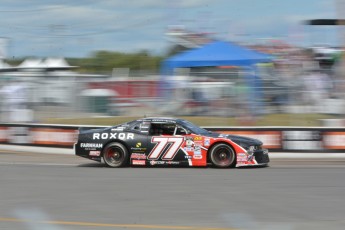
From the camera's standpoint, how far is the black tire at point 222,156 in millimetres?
13445

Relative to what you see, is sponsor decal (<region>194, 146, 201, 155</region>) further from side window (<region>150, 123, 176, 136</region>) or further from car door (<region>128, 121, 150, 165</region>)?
car door (<region>128, 121, 150, 165</region>)

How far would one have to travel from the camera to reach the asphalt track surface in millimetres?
6996

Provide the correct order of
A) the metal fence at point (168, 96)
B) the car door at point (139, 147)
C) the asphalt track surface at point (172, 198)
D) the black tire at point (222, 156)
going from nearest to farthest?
1. the asphalt track surface at point (172, 198)
2. the black tire at point (222, 156)
3. the car door at point (139, 147)
4. the metal fence at point (168, 96)

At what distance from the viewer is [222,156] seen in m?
13.6

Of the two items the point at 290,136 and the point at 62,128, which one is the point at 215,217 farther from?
the point at 62,128

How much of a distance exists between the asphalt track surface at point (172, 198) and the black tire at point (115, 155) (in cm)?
34

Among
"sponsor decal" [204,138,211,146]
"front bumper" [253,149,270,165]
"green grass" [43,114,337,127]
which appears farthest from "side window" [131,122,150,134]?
"green grass" [43,114,337,127]

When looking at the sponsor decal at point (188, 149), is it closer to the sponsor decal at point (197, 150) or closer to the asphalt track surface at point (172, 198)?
the sponsor decal at point (197, 150)

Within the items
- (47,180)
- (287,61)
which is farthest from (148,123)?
(287,61)

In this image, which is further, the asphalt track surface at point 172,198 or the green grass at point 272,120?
the green grass at point 272,120

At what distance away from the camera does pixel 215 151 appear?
13.5 m

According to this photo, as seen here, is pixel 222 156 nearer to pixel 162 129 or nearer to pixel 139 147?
pixel 162 129

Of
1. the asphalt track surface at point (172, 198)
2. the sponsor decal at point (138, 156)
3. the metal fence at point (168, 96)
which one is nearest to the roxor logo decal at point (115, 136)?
the sponsor decal at point (138, 156)

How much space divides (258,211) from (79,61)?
145ft
